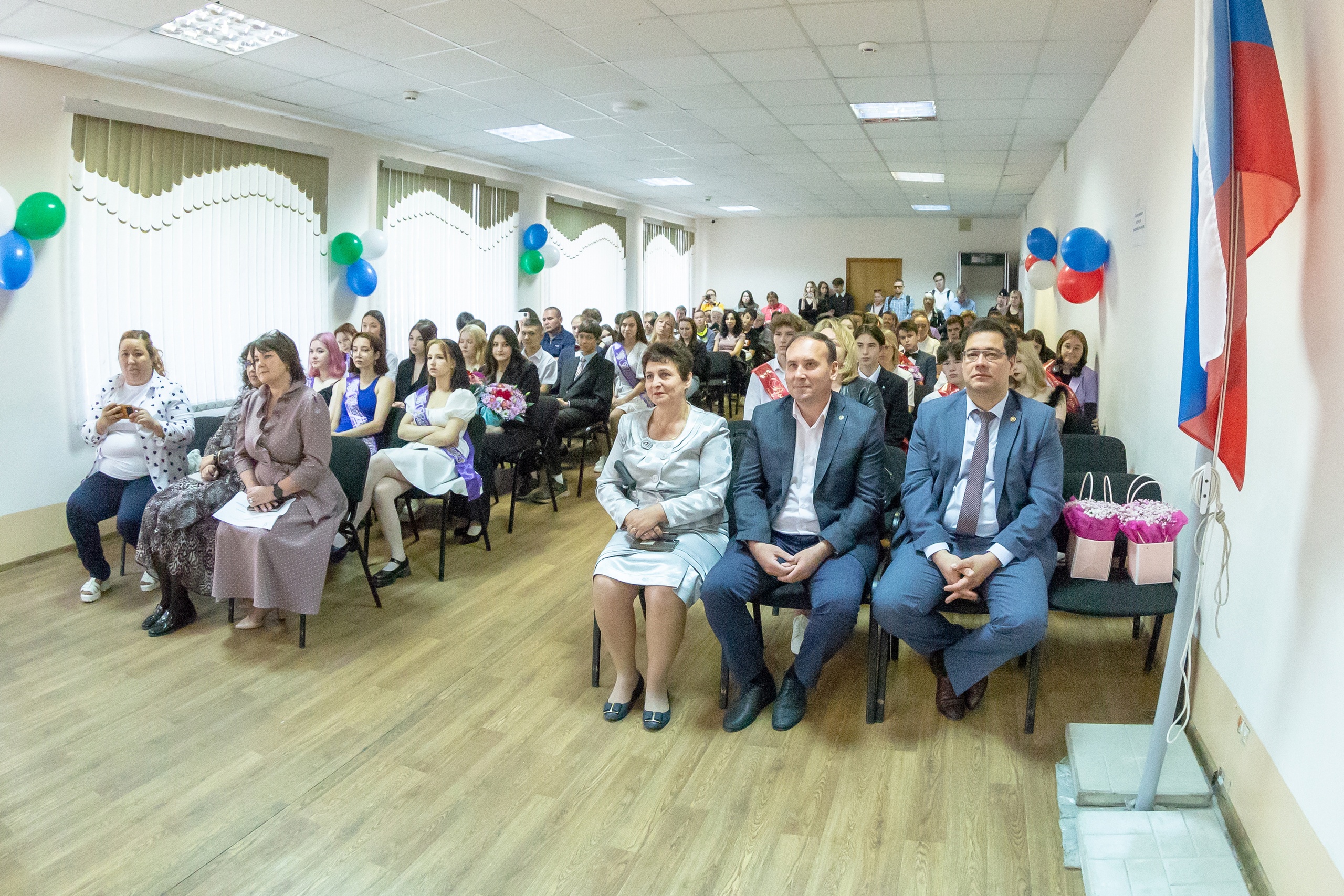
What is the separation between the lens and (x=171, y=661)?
3705mm

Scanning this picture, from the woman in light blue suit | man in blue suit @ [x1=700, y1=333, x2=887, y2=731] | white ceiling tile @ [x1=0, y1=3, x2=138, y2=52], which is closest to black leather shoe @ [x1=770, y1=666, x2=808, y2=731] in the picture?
man in blue suit @ [x1=700, y1=333, x2=887, y2=731]

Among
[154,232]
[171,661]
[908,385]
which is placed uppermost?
[154,232]

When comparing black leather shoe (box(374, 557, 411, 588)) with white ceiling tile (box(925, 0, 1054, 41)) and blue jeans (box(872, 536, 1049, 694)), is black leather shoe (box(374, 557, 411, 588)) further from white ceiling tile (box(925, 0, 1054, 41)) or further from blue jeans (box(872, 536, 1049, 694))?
white ceiling tile (box(925, 0, 1054, 41))

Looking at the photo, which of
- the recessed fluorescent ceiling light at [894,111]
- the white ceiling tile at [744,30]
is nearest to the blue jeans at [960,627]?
the white ceiling tile at [744,30]

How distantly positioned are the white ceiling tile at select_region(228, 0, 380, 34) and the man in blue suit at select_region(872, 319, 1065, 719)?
3.37 metres

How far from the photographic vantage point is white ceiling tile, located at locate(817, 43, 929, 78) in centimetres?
502

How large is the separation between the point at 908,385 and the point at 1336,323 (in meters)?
A: 3.32

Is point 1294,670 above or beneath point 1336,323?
beneath

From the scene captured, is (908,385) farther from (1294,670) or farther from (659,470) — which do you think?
(1294,670)

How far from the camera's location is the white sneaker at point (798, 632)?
3.67 meters

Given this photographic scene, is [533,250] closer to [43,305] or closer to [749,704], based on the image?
[43,305]

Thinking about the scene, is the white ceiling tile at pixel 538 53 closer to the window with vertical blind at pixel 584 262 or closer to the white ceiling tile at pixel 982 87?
the white ceiling tile at pixel 982 87

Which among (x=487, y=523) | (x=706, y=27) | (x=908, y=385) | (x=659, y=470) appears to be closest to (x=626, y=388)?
(x=487, y=523)

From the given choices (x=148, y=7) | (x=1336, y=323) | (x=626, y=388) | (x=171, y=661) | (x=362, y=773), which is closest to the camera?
(x=1336, y=323)
